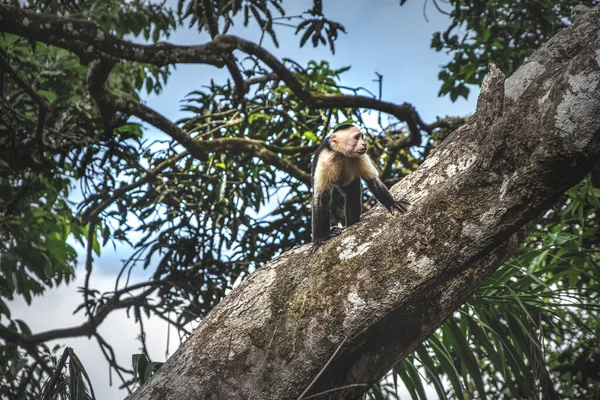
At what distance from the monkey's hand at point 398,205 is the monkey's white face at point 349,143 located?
1.19 m

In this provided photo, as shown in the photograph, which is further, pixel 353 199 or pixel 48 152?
pixel 48 152

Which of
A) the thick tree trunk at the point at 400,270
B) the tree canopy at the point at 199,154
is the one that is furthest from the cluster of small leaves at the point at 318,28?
the thick tree trunk at the point at 400,270

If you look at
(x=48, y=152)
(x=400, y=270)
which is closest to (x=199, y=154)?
(x=48, y=152)

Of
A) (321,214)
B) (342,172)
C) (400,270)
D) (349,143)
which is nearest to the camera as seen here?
(400,270)

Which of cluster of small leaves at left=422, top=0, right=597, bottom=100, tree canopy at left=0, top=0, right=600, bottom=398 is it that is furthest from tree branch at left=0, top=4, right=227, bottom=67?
cluster of small leaves at left=422, top=0, right=597, bottom=100

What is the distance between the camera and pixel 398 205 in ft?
7.89

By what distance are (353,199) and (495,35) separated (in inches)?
125

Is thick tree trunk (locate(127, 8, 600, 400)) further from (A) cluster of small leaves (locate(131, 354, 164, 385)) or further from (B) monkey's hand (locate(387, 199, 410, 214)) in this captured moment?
(A) cluster of small leaves (locate(131, 354, 164, 385))

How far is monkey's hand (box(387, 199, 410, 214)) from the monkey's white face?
119 cm

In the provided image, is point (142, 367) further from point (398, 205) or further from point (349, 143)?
point (349, 143)

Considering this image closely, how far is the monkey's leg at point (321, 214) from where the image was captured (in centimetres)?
337

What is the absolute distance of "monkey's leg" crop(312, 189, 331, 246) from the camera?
3375mm

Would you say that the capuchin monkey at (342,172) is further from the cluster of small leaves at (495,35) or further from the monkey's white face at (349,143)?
the cluster of small leaves at (495,35)

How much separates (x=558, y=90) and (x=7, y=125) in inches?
194
